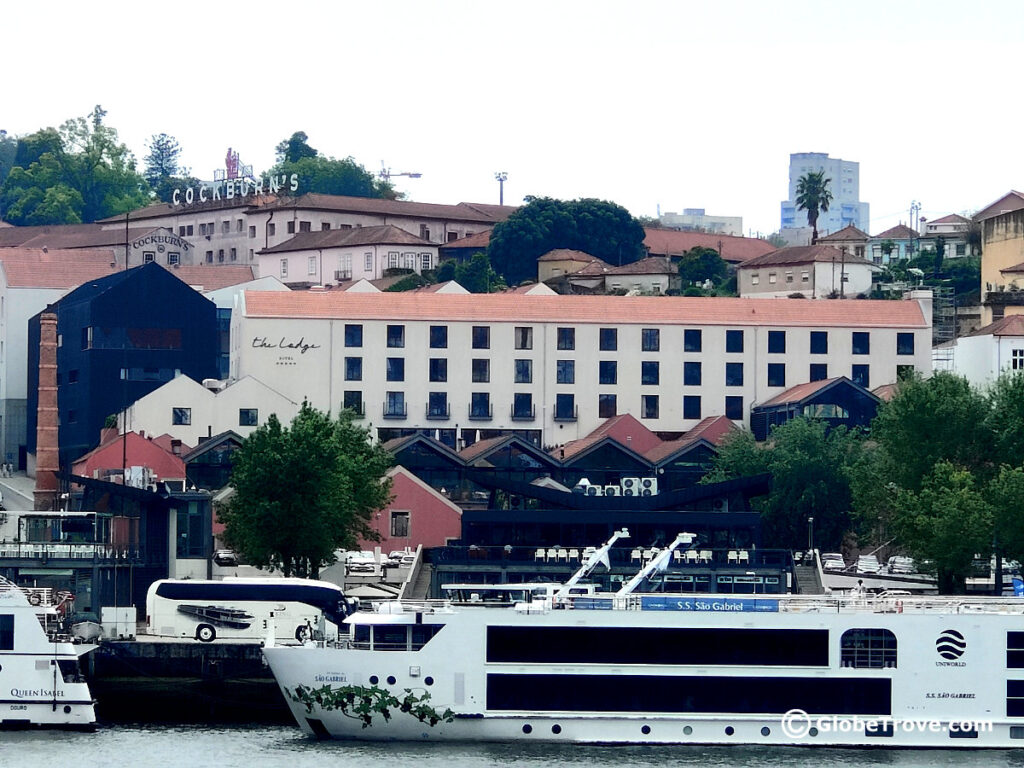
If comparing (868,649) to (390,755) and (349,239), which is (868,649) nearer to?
(390,755)

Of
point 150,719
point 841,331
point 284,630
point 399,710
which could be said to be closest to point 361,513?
point 284,630

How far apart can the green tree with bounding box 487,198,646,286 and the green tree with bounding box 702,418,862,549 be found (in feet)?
176

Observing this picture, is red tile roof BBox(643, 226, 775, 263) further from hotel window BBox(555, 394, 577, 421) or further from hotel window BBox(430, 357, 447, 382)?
hotel window BBox(430, 357, 447, 382)

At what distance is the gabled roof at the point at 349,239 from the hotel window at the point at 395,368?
34.1 m

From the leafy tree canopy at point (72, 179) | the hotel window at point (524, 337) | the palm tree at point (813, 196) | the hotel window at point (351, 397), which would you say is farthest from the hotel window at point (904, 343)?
the leafy tree canopy at point (72, 179)

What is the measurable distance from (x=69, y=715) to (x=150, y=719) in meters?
4.35

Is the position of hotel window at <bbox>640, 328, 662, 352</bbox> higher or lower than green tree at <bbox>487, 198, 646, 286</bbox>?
lower

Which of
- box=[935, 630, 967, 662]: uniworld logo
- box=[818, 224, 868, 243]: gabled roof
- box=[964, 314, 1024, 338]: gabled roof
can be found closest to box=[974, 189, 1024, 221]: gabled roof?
box=[818, 224, 868, 243]: gabled roof

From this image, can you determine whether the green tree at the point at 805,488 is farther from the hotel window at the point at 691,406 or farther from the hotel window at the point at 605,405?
the hotel window at the point at 605,405

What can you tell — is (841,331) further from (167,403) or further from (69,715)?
(69,715)

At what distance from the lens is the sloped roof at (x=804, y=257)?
12619 cm

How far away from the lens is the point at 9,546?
66438mm

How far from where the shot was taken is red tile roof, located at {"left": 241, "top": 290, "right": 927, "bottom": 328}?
10425 cm

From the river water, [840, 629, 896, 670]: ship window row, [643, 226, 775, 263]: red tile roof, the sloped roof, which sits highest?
[643, 226, 775, 263]: red tile roof
